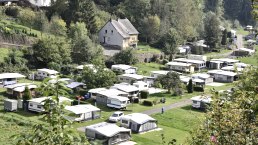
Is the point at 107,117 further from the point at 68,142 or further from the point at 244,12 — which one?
the point at 244,12

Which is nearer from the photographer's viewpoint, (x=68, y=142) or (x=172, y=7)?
(x=68, y=142)

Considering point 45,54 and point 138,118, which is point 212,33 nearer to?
point 45,54

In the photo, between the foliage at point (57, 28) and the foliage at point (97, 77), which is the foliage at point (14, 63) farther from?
the foliage at point (57, 28)

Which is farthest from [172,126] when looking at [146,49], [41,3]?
[41,3]

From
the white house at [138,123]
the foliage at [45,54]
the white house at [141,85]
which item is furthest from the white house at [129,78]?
the white house at [138,123]

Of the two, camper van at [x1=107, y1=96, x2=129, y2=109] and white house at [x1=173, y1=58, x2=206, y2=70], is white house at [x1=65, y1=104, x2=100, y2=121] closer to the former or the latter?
camper van at [x1=107, y1=96, x2=129, y2=109]

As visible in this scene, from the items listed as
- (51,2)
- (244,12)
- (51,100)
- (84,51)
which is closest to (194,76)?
(84,51)
